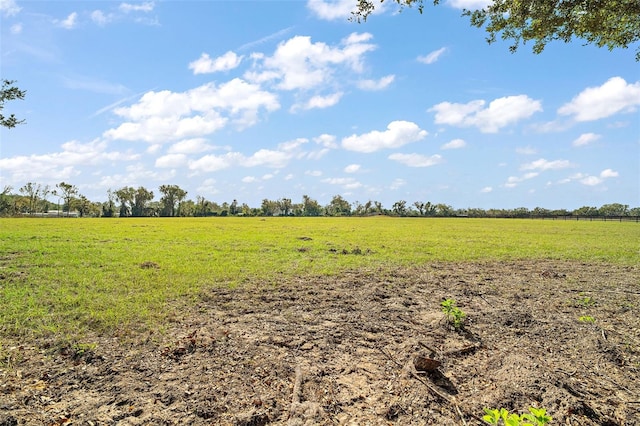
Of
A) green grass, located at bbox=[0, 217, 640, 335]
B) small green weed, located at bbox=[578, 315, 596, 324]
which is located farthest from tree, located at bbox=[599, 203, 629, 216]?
small green weed, located at bbox=[578, 315, 596, 324]

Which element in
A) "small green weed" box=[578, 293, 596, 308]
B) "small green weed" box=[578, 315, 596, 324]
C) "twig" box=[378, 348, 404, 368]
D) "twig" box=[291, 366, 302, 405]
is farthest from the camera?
"small green weed" box=[578, 293, 596, 308]

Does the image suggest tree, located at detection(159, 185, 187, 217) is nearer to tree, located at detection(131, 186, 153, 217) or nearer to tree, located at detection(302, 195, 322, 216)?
tree, located at detection(131, 186, 153, 217)

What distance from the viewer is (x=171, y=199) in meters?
138

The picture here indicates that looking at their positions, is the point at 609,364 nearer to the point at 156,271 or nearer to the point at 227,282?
the point at 227,282

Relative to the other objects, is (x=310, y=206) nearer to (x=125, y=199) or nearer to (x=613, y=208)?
(x=125, y=199)

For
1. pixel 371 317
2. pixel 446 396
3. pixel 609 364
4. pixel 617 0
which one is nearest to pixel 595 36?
pixel 617 0

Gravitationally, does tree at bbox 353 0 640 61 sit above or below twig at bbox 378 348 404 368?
above

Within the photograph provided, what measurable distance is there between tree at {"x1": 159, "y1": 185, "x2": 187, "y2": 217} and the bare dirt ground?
140 meters

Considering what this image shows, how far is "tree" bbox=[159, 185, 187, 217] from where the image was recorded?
137625 mm

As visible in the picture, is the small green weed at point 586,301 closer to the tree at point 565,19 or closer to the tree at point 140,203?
the tree at point 565,19

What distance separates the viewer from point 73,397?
4703 mm

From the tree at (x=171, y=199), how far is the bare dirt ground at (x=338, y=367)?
140 metres

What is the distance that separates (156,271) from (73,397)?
28.6 ft

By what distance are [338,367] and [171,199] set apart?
14524cm
